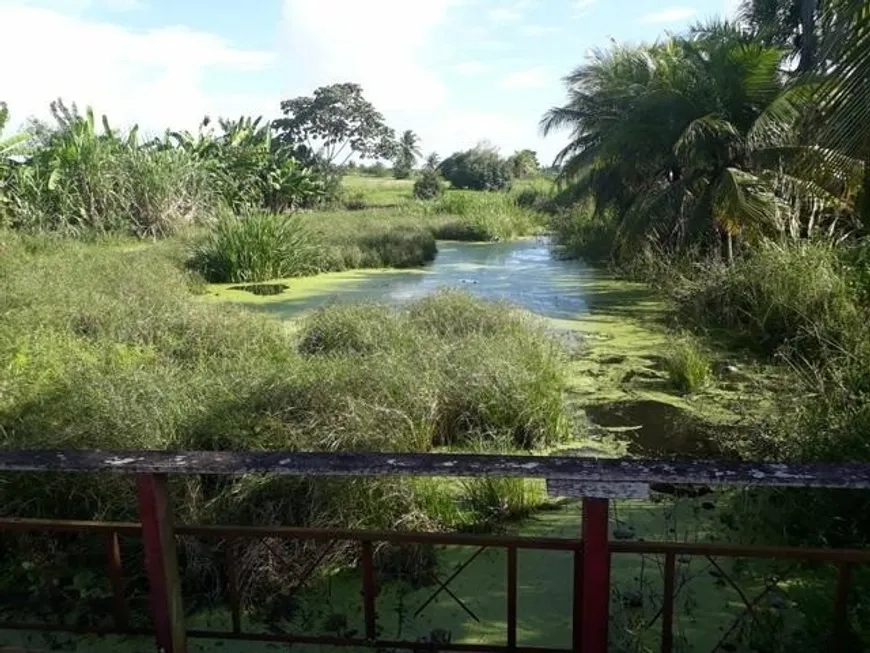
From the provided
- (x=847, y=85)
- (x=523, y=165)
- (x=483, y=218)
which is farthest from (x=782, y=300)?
(x=523, y=165)

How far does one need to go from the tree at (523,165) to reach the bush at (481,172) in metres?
1.47

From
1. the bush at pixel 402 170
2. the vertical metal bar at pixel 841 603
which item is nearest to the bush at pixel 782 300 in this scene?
the vertical metal bar at pixel 841 603

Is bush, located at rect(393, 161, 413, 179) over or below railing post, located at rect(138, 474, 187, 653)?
over

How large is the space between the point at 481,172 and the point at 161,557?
33.9m

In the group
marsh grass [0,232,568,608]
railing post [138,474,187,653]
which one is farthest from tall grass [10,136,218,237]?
railing post [138,474,187,653]

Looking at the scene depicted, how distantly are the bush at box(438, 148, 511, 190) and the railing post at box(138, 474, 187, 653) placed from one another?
32.8 metres

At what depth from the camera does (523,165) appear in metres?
38.0

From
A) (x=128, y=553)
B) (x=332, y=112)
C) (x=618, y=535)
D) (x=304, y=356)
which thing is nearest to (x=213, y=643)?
(x=128, y=553)

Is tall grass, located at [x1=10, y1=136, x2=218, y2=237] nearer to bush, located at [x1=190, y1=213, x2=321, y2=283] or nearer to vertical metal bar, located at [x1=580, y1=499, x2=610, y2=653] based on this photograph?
bush, located at [x1=190, y1=213, x2=321, y2=283]

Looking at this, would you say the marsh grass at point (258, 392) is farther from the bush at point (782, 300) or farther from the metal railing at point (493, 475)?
the bush at point (782, 300)

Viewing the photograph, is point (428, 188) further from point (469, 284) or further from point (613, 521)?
point (613, 521)

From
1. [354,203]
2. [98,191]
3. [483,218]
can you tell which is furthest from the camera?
[354,203]

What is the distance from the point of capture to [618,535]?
298 cm

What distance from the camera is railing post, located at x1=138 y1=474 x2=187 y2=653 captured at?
→ 159 cm
